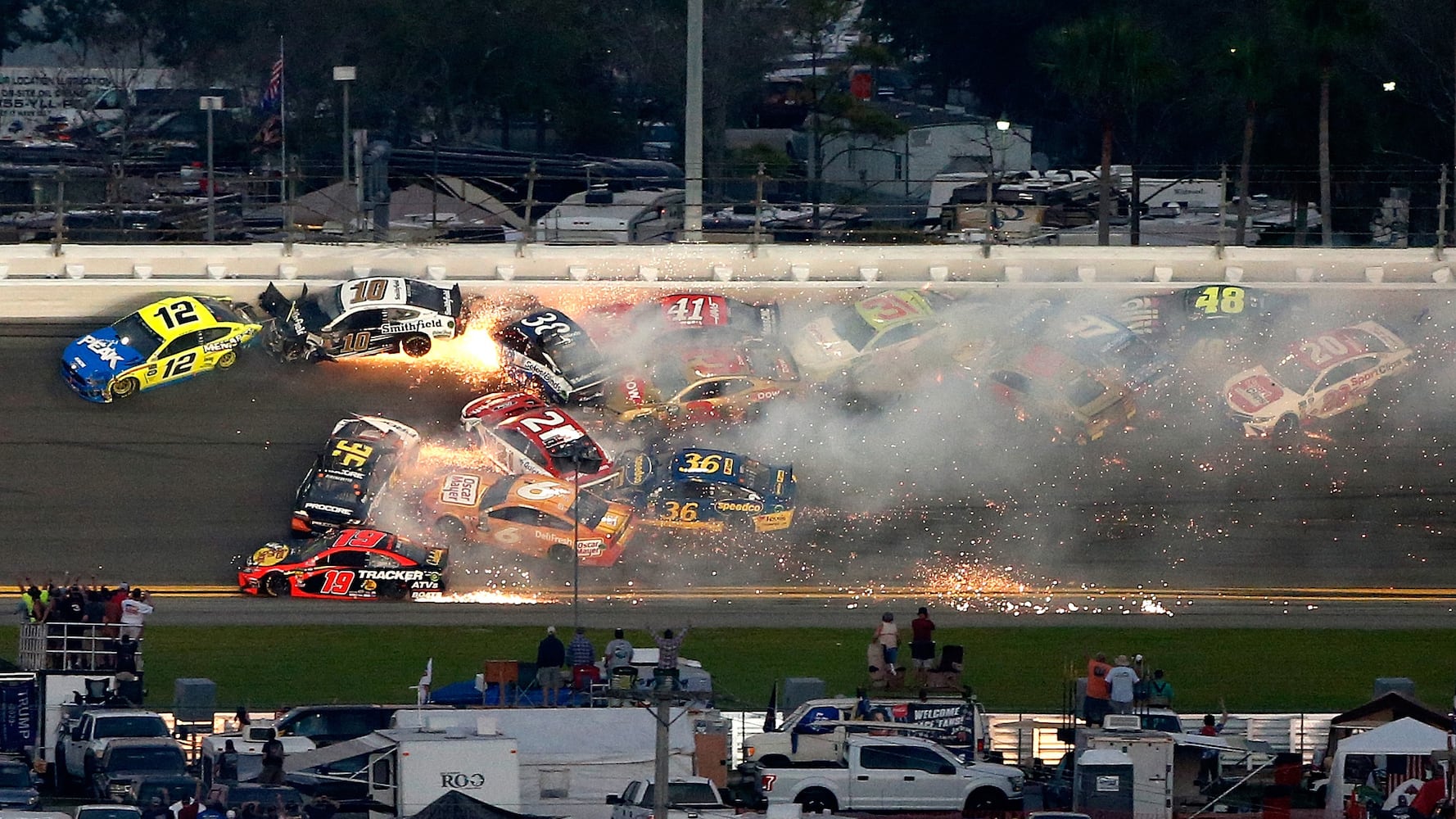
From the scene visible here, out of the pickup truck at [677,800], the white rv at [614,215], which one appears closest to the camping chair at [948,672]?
the pickup truck at [677,800]

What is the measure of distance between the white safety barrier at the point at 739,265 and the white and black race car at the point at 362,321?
2199mm

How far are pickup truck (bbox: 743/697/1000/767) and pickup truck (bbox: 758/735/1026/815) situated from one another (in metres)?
0.42

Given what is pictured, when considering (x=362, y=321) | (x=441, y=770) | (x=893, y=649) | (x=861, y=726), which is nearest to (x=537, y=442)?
(x=362, y=321)

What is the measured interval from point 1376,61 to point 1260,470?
23.8 metres

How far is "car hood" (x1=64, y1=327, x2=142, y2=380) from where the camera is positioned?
36.1 metres

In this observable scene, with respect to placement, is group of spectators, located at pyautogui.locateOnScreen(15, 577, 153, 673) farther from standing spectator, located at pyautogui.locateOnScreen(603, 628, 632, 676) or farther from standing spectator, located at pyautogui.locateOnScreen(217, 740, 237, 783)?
standing spectator, located at pyautogui.locateOnScreen(603, 628, 632, 676)

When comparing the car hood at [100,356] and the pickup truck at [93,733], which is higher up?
the car hood at [100,356]

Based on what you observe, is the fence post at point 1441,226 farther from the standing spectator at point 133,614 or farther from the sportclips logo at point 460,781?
the sportclips logo at point 460,781

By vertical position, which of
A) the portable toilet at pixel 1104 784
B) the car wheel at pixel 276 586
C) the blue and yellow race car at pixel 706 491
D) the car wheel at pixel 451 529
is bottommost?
the portable toilet at pixel 1104 784

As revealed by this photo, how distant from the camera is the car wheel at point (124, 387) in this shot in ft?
119

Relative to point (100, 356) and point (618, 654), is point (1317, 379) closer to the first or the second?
point (618, 654)

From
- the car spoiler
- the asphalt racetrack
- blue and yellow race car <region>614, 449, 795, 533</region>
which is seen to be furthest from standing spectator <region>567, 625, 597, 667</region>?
the car spoiler

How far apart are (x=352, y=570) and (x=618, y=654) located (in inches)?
191

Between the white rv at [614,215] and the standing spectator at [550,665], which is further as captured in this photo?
the white rv at [614,215]
